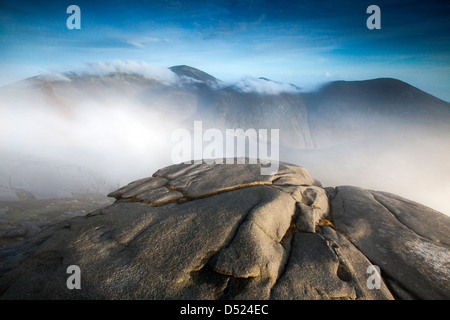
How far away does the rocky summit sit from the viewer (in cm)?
533

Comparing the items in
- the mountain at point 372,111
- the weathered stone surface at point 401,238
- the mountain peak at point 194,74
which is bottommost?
the weathered stone surface at point 401,238

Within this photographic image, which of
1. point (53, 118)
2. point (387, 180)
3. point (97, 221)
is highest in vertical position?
point (53, 118)

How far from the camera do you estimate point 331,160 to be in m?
111

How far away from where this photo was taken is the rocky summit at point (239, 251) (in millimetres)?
5332

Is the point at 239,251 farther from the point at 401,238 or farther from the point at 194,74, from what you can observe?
the point at 194,74

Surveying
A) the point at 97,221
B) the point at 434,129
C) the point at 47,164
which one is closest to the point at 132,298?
the point at 97,221

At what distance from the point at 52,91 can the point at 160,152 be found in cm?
9309

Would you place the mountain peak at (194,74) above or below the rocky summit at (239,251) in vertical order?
above

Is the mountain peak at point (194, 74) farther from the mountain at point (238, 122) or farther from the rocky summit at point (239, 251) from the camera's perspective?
the rocky summit at point (239, 251)

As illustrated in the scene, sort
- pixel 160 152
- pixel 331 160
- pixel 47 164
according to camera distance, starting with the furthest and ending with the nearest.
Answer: pixel 160 152 < pixel 331 160 < pixel 47 164

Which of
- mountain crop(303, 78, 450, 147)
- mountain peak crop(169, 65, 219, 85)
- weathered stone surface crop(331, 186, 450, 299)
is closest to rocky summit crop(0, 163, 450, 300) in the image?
weathered stone surface crop(331, 186, 450, 299)

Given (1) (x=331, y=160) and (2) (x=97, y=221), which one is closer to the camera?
(2) (x=97, y=221)

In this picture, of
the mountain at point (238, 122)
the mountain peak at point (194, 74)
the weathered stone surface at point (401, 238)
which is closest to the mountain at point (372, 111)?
the mountain at point (238, 122)

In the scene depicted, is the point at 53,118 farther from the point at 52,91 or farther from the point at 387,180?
the point at 387,180
